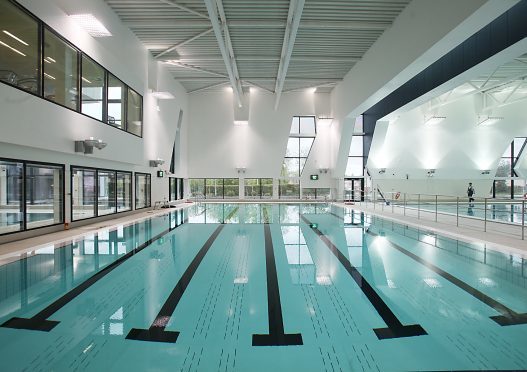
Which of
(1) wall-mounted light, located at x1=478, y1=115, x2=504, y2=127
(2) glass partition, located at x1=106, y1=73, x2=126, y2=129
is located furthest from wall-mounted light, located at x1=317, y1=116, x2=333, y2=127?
(2) glass partition, located at x1=106, y1=73, x2=126, y2=129

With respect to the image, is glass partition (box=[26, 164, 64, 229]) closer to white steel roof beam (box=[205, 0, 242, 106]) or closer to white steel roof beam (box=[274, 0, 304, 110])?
white steel roof beam (box=[205, 0, 242, 106])

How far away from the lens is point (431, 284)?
384 cm

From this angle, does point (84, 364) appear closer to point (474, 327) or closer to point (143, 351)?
point (143, 351)

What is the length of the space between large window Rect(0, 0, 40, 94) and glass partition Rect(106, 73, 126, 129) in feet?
10.0

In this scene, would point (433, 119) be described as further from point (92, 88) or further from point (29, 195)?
point (29, 195)

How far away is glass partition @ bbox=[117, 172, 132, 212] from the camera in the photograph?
34.9 ft

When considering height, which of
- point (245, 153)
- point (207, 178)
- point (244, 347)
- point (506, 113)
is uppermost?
point (506, 113)

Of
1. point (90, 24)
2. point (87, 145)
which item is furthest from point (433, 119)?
point (87, 145)

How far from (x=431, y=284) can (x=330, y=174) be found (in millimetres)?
16607

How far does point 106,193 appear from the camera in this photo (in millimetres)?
9891

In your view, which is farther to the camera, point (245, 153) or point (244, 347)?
point (245, 153)

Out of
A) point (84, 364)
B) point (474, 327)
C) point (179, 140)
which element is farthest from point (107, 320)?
point (179, 140)

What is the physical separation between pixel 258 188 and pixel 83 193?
1271 cm

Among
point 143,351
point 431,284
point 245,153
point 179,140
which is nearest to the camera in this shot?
point 143,351
